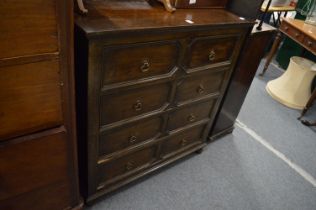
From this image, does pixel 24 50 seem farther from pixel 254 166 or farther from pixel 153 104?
pixel 254 166

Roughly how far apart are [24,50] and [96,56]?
261 mm

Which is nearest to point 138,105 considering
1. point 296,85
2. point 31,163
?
point 31,163

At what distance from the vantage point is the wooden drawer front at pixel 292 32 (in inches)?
92.9

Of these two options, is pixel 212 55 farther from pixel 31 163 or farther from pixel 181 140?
pixel 31 163

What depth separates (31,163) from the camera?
0.93 m

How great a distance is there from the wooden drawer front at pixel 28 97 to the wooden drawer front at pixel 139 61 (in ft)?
0.74

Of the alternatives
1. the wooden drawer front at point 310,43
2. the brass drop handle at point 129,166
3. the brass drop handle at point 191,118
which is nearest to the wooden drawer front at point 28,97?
the brass drop handle at point 129,166

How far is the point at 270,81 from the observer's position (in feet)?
9.78

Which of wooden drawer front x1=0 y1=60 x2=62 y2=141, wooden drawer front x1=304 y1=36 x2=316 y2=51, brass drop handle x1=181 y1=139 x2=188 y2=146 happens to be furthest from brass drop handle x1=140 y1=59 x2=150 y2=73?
wooden drawer front x1=304 y1=36 x2=316 y2=51

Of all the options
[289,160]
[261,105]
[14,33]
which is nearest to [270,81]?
[261,105]

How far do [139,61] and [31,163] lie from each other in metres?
0.57

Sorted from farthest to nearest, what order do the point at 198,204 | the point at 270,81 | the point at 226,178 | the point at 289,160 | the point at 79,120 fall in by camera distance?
the point at 270,81
the point at 289,160
the point at 226,178
the point at 198,204
the point at 79,120

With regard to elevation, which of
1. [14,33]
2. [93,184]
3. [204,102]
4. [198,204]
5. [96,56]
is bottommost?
[198,204]

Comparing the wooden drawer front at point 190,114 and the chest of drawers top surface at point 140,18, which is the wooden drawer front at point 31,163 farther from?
the wooden drawer front at point 190,114
